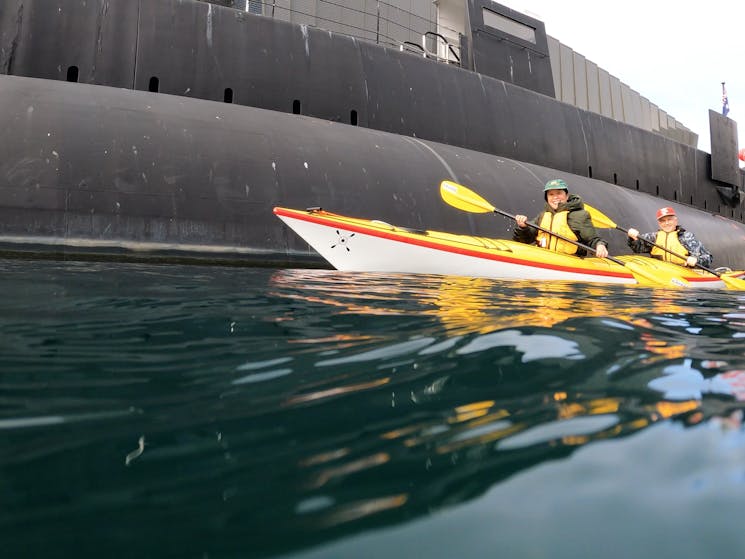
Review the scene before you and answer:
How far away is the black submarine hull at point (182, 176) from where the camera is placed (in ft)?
19.2

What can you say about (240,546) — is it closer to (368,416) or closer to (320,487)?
(320,487)

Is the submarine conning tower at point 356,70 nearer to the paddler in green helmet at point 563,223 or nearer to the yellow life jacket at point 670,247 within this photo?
the paddler in green helmet at point 563,223

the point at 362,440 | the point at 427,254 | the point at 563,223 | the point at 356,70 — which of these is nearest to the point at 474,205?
the point at 427,254

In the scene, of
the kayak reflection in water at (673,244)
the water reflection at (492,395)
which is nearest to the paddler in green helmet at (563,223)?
the kayak reflection in water at (673,244)

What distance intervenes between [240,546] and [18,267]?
4.85m

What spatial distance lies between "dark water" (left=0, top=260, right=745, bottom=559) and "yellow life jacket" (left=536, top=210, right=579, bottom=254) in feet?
15.4

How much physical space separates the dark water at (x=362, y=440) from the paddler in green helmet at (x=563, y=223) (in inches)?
184

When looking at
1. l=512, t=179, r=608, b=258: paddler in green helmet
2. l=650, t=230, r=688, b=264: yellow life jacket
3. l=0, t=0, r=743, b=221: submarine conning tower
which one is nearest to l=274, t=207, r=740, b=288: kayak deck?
l=512, t=179, r=608, b=258: paddler in green helmet

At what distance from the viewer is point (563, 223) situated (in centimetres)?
738

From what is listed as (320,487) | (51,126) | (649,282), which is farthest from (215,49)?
(320,487)

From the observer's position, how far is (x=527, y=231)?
7691 millimetres

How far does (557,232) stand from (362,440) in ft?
21.6

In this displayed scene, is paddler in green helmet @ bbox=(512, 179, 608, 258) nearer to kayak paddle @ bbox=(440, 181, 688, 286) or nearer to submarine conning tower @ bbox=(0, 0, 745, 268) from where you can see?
kayak paddle @ bbox=(440, 181, 688, 286)

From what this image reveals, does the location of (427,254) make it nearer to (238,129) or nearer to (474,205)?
(474,205)
